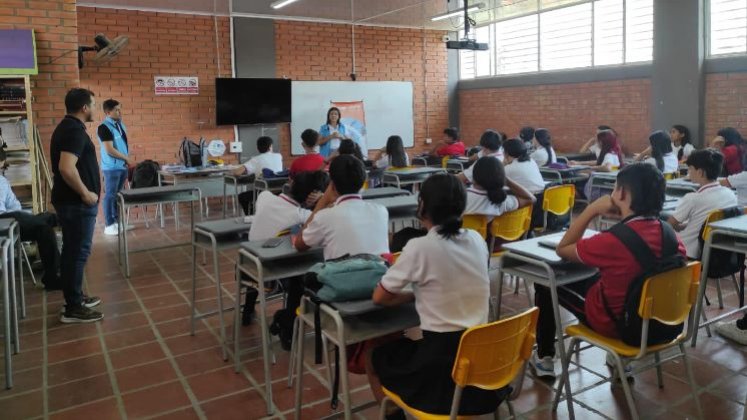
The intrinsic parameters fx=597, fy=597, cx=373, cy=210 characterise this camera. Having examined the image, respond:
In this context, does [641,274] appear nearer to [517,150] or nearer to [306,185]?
[306,185]

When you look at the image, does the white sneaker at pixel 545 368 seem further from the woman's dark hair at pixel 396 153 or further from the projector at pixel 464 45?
the projector at pixel 464 45

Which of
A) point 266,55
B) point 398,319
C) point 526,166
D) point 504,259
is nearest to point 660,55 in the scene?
point 526,166

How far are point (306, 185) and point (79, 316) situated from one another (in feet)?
6.57

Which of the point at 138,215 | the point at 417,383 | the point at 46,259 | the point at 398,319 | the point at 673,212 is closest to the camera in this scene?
the point at 417,383

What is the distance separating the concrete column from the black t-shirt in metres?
7.12

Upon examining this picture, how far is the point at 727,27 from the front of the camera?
753 cm

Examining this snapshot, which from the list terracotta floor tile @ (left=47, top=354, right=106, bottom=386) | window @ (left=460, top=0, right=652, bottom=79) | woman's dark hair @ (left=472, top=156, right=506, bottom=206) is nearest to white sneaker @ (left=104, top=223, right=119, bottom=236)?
terracotta floor tile @ (left=47, top=354, right=106, bottom=386)

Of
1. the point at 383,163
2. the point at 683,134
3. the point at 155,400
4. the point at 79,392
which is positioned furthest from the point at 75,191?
the point at 683,134

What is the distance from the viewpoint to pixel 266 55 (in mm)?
9742

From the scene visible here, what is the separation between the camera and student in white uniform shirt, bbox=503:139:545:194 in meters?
5.04

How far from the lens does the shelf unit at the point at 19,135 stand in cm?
541

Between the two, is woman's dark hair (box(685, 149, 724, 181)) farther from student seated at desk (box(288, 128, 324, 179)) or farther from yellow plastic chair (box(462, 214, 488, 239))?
student seated at desk (box(288, 128, 324, 179))

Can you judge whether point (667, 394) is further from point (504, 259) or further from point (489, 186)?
point (489, 186)

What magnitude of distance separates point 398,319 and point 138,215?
7.38 metres
